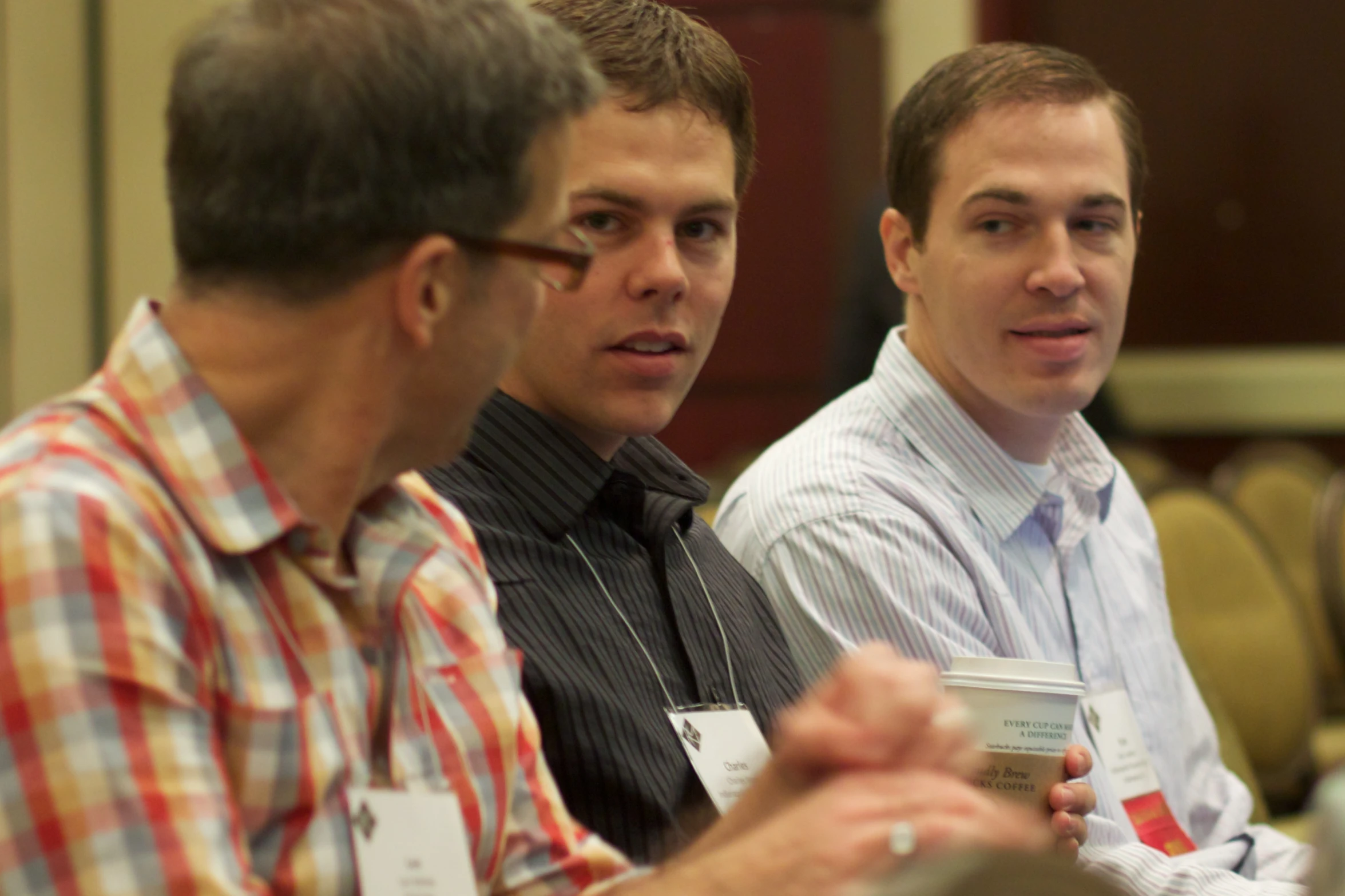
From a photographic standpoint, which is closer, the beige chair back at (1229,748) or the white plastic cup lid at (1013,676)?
the white plastic cup lid at (1013,676)

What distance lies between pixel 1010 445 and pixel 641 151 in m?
0.78

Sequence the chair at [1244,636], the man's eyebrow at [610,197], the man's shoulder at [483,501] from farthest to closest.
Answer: the chair at [1244,636]
the man's eyebrow at [610,197]
the man's shoulder at [483,501]

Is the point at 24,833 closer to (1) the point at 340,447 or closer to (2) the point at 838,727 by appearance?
(1) the point at 340,447

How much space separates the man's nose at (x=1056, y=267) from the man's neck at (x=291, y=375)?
1.25 m

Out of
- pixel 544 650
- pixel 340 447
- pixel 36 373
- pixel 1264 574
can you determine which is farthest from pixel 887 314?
pixel 340 447

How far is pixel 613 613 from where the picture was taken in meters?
1.58

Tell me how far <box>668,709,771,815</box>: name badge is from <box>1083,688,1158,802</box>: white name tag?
21.4 inches

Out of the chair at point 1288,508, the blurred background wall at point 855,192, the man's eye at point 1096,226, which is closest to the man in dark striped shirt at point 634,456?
the man's eye at point 1096,226

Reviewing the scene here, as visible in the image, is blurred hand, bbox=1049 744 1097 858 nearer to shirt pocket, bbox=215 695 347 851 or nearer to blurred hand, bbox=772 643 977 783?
blurred hand, bbox=772 643 977 783

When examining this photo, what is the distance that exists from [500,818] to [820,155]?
15.4 ft

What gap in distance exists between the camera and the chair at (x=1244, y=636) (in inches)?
122

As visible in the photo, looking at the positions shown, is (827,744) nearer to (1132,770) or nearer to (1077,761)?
(1077,761)

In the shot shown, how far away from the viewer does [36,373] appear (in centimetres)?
547

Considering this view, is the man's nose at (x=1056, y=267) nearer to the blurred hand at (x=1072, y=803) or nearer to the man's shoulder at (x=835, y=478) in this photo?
the man's shoulder at (x=835, y=478)
